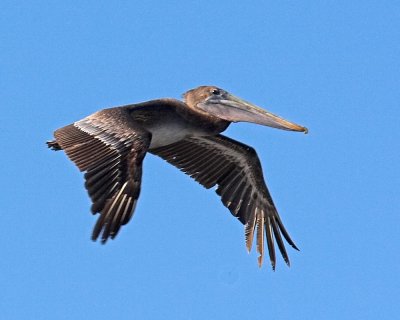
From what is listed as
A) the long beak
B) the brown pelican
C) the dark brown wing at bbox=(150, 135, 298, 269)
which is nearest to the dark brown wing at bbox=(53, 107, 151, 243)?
the brown pelican

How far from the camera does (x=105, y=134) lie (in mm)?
14109

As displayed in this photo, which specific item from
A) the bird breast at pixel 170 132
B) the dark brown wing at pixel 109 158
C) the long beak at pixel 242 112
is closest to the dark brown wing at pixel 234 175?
the long beak at pixel 242 112

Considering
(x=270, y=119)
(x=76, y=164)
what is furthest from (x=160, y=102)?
(x=76, y=164)

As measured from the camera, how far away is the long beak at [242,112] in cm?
1620

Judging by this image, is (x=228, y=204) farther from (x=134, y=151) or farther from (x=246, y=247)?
(x=134, y=151)

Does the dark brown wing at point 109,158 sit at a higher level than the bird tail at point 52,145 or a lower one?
lower

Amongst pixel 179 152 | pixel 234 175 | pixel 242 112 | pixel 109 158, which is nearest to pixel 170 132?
pixel 242 112

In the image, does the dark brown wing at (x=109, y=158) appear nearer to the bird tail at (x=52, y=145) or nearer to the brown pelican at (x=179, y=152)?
the brown pelican at (x=179, y=152)

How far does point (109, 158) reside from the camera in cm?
1340

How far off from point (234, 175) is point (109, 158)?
4512 millimetres

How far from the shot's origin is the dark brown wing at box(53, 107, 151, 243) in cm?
1261

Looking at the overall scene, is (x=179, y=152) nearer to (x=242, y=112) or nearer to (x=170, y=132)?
(x=242, y=112)

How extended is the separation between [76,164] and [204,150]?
14.8ft

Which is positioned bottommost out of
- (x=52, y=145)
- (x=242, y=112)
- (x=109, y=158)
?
(x=109, y=158)
